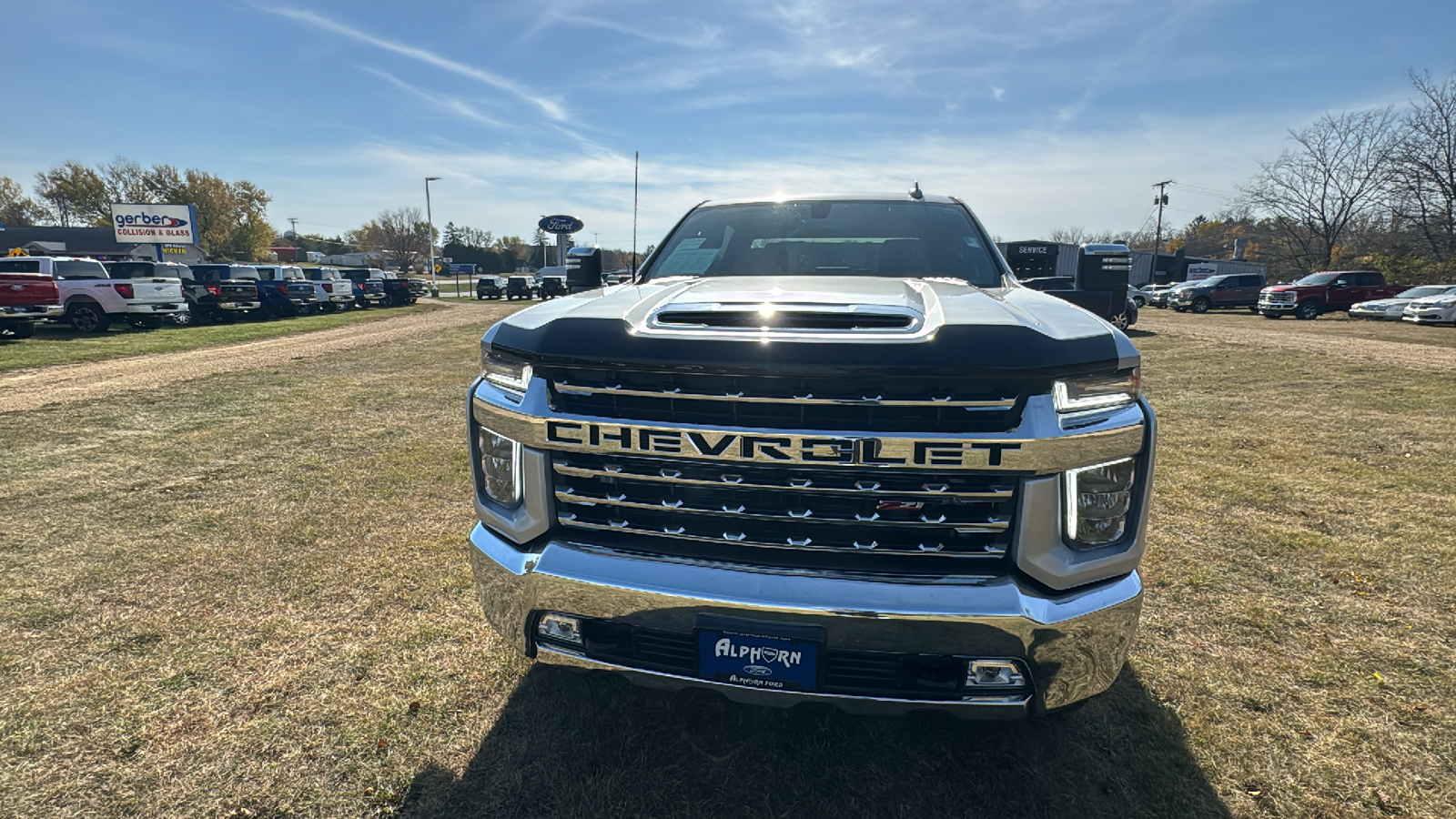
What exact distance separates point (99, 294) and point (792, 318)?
2051 cm

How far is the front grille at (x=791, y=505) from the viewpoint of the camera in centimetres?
176

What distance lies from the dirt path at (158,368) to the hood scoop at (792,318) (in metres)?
9.32

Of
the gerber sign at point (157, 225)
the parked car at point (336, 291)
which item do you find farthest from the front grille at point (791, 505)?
the gerber sign at point (157, 225)

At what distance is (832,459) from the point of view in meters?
1.74

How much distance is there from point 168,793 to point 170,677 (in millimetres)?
714

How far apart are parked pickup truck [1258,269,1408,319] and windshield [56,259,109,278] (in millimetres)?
35960

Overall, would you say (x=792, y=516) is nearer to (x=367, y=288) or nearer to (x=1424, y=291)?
(x=1424, y=291)

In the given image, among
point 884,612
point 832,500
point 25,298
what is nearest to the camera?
point 884,612

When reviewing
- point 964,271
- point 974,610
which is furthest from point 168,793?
point 964,271

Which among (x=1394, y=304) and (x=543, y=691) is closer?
(x=543, y=691)

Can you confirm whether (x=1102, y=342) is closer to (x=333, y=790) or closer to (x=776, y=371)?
(x=776, y=371)

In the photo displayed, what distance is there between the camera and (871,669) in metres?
1.78

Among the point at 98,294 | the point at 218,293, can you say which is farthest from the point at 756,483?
the point at 218,293

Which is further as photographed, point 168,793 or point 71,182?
point 71,182
